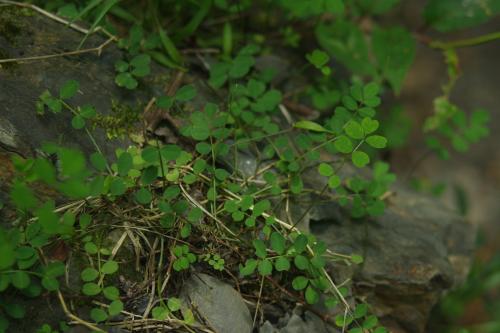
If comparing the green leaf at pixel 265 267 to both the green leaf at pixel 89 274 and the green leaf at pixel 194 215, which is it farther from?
the green leaf at pixel 89 274

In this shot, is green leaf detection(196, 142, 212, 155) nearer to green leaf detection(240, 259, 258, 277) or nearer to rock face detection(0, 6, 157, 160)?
rock face detection(0, 6, 157, 160)

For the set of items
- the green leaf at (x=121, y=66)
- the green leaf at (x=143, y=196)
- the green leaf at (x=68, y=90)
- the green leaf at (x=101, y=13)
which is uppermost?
the green leaf at (x=101, y=13)

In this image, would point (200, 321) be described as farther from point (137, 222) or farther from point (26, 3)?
point (26, 3)

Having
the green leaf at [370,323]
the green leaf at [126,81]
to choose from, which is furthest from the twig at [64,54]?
the green leaf at [370,323]

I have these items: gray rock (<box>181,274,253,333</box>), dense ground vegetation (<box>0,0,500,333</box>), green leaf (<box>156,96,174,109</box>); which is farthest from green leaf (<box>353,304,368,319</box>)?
green leaf (<box>156,96,174,109</box>)

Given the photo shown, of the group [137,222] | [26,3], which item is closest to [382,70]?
[137,222]

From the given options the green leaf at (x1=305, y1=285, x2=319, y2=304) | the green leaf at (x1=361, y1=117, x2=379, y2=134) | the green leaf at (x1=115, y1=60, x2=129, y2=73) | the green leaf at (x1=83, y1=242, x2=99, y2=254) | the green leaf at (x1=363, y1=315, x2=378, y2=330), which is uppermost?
the green leaf at (x1=115, y1=60, x2=129, y2=73)
